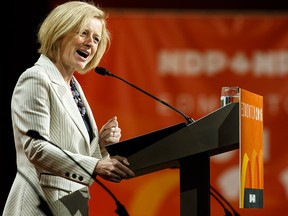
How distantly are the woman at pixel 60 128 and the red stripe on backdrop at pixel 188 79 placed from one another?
67.1 inches

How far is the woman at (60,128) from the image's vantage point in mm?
2031

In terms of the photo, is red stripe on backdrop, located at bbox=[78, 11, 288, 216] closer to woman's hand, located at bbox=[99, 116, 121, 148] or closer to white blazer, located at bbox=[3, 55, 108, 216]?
woman's hand, located at bbox=[99, 116, 121, 148]

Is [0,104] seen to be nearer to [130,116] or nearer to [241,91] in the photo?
[130,116]

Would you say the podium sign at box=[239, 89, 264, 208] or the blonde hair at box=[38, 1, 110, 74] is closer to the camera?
the podium sign at box=[239, 89, 264, 208]

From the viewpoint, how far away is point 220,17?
415 cm

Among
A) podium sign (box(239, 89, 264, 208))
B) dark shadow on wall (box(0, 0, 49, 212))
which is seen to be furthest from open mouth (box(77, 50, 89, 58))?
dark shadow on wall (box(0, 0, 49, 212))

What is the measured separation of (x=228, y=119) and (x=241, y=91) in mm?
80

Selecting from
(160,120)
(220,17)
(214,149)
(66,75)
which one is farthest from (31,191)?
(220,17)

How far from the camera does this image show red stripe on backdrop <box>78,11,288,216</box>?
405 centimetres

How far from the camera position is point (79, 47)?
2.29 meters

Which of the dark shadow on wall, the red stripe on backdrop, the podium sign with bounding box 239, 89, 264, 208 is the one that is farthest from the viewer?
the dark shadow on wall

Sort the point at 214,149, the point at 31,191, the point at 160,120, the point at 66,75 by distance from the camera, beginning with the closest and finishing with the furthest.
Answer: the point at 214,149
the point at 31,191
the point at 66,75
the point at 160,120

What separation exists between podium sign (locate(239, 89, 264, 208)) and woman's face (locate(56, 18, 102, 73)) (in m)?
0.58

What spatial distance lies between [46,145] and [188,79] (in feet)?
7.04
